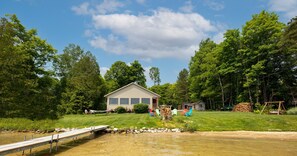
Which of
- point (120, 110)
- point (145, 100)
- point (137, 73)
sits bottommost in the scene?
point (120, 110)

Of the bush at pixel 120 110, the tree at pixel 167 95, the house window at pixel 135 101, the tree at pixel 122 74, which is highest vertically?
the tree at pixel 122 74

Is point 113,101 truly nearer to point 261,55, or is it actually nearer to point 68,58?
point 68,58

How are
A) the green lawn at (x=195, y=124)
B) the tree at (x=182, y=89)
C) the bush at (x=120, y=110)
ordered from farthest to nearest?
1. the tree at (x=182, y=89)
2. the bush at (x=120, y=110)
3. the green lawn at (x=195, y=124)

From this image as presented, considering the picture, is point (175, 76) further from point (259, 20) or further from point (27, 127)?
point (27, 127)

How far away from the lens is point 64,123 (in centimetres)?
1877

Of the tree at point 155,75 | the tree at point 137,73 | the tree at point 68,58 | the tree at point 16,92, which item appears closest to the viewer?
the tree at point 16,92

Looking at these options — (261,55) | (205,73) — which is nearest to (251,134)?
(261,55)

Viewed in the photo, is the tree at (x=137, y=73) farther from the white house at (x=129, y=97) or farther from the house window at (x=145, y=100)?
Answer: the house window at (x=145, y=100)

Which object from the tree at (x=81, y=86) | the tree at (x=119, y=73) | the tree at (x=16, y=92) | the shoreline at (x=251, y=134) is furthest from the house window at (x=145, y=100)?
the tree at (x=119, y=73)

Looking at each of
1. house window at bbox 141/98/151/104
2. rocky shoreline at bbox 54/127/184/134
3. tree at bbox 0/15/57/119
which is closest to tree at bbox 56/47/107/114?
house window at bbox 141/98/151/104

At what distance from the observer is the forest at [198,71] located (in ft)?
44.5

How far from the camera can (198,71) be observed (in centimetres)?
4669

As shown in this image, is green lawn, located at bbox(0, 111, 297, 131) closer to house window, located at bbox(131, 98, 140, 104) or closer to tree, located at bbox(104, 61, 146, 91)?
house window, located at bbox(131, 98, 140, 104)

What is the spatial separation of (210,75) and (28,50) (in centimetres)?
2919
